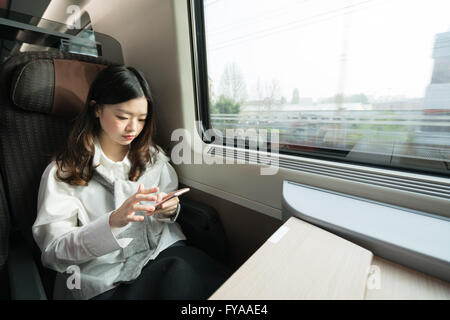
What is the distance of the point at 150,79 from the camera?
1.42m

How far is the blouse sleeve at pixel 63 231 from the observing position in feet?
2.36

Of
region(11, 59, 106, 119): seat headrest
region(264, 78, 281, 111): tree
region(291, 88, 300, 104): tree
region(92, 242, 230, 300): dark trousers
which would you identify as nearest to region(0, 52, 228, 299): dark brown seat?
region(11, 59, 106, 119): seat headrest

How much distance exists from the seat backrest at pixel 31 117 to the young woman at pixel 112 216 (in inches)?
4.2

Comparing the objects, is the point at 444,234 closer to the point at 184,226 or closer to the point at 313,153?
the point at 313,153

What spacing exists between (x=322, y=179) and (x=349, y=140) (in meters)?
0.24

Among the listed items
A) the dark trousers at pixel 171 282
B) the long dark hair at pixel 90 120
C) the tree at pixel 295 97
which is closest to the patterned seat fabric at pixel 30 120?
the long dark hair at pixel 90 120

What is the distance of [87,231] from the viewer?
0.73 m

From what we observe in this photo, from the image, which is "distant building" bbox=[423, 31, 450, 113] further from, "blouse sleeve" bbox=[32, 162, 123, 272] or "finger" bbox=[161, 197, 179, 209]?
"blouse sleeve" bbox=[32, 162, 123, 272]

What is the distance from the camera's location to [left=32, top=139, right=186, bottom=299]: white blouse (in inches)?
28.6

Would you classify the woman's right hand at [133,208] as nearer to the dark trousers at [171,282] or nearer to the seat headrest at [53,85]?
the dark trousers at [171,282]

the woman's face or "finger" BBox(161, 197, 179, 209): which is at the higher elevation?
the woman's face

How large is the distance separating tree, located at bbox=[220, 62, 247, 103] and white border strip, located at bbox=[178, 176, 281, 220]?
0.55 metres

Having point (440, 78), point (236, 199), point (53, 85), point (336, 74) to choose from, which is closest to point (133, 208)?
point (236, 199)

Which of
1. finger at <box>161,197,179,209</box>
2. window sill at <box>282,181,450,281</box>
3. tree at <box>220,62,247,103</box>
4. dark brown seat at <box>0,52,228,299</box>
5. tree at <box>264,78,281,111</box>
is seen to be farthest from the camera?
tree at <box>220,62,247,103</box>
